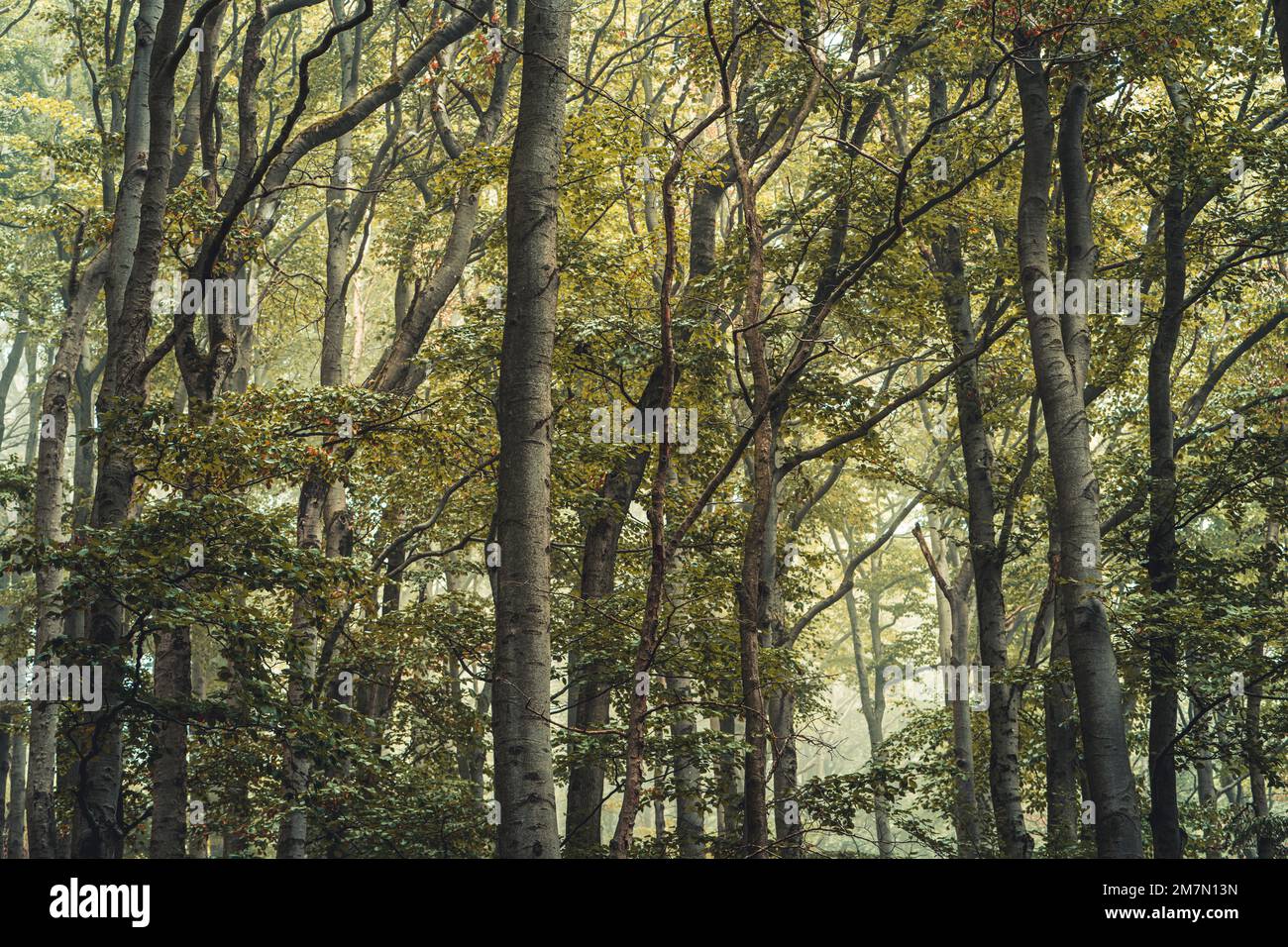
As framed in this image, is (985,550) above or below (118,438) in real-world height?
below

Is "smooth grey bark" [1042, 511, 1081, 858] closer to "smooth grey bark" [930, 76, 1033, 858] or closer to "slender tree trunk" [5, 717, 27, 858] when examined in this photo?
"smooth grey bark" [930, 76, 1033, 858]

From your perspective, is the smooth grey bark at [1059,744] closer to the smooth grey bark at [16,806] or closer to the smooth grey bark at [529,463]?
Result: the smooth grey bark at [529,463]

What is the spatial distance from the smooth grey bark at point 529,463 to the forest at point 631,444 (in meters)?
0.03

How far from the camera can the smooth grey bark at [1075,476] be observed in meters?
9.16

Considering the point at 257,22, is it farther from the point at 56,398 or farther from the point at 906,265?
the point at 906,265

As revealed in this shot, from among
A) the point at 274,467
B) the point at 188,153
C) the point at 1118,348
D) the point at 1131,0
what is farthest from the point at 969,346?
the point at 188,153

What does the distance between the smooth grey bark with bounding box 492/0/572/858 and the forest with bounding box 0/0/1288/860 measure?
0.03 m

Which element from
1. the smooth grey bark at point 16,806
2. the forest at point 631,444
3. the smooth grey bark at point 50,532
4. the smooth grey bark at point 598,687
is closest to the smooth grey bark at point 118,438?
the forest at point 631,444

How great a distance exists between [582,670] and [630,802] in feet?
19.2

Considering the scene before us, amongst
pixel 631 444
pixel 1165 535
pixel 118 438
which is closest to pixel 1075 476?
pixel 1165 535

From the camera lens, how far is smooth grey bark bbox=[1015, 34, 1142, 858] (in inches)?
360

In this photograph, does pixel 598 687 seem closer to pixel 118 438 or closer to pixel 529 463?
pixel 118 438

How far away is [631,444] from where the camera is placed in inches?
502

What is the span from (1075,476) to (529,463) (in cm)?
609
